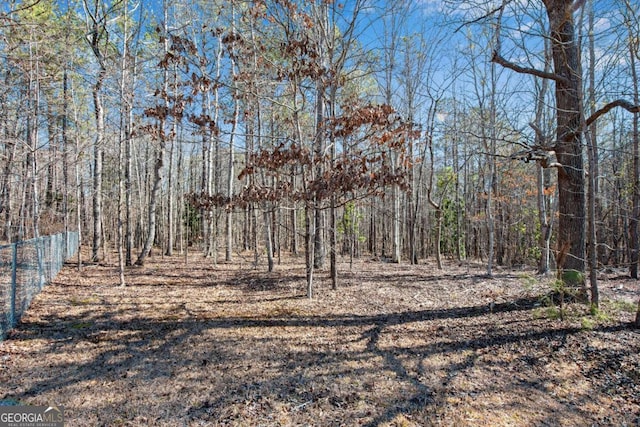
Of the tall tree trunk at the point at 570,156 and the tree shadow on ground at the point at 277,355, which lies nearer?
the tree shadow on ground at the point at 277,355

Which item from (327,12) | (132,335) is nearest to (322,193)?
(132,335)

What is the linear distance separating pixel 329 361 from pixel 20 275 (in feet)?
16.6

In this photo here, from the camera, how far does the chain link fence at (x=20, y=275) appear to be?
4.28 meters

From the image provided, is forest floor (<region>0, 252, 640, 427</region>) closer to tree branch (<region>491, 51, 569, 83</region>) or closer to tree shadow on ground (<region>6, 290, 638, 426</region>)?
tree shadow on ground (<region>6, 290, 638, 426</region>)

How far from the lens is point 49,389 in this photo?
3014 millimetres

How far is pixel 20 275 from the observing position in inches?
199

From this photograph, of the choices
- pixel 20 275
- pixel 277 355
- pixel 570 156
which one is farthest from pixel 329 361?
pixel 20 275

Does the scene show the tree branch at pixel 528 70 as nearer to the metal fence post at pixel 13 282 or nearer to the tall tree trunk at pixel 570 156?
the tall tree trunk at pixel 570 156

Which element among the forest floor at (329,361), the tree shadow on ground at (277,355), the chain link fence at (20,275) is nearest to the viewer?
the forest floor at (329,361)

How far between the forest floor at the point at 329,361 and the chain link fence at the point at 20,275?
0.23 meters

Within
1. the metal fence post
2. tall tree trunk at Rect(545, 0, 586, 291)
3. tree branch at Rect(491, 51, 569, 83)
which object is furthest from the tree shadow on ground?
tree branch at Rect(491, 51, 569, 83)

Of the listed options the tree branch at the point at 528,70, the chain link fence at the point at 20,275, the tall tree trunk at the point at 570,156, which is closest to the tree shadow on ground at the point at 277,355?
the chain link fence at the point at 20,275

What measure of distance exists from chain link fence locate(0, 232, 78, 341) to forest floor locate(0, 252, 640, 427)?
23cm

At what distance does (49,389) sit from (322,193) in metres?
4.03
